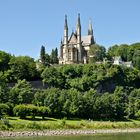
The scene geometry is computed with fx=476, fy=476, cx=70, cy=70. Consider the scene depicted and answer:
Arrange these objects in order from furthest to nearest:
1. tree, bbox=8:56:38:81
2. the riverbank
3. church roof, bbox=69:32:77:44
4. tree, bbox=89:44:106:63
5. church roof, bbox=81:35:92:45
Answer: church roof, bbox=81:35:92:45 < church roof, bbox=69:32:77:44 < tree, bbox=89:44:106:63 < tree, bbox=8:56:38:81 < the riverbank

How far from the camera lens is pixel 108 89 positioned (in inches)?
4902

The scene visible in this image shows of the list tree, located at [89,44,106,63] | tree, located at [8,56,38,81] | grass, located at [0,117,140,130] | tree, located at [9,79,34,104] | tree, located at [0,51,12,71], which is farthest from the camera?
tree, located at [89,44,106,63]

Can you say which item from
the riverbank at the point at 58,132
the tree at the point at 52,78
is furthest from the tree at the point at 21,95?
the riverbank at the point at 58,132

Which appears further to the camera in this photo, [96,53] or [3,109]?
[96,53]

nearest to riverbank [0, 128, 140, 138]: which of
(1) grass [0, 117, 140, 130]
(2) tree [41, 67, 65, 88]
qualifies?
(1) grass [0, 117, 140, 130]

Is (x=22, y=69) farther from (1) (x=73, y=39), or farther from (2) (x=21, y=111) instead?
(1) (x=73, y=39)

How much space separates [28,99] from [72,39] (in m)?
54.7

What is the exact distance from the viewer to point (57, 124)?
82312mm

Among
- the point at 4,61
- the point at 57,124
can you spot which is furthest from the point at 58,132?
the point at 4,61

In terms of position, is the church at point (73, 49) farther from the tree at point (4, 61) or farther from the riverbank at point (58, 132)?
the riverbank at point (58, 132)

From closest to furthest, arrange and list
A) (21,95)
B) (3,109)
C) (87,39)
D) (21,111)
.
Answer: (3,109)
(21,111)
(21,95)
(87,39)

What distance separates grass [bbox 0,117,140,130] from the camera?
77144mm

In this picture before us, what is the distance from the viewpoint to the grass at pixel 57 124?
253 feet

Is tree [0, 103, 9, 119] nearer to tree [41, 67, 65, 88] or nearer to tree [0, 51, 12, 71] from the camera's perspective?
tree [41, 67, 65, 88]
